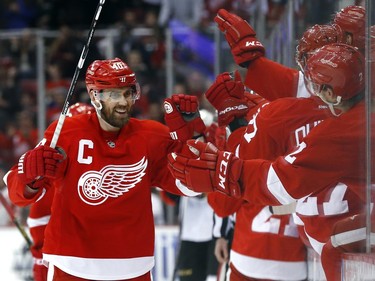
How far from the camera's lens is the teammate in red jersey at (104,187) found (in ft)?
9.84

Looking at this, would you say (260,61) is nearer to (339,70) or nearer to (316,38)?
(316,38)

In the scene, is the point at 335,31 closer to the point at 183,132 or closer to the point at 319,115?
the point at 319,115

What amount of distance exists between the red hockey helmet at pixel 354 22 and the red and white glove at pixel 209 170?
47cm

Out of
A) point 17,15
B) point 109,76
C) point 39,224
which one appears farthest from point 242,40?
point 17,15

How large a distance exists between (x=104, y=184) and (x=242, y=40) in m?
0.75

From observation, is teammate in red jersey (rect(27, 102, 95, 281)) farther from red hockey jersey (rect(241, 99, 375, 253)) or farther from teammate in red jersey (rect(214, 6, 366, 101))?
red hockey jersey (rect(241, 99, 375, 253))

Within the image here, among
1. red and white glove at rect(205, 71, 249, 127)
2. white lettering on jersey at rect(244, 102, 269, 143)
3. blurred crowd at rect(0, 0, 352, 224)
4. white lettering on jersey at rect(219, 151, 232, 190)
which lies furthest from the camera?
blurred crowd at rect(0, 0, 352, 224)

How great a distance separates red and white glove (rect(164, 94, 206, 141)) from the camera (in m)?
3.08

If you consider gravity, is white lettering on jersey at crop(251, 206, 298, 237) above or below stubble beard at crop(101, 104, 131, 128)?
below

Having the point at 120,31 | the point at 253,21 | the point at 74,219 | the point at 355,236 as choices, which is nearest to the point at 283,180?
the point at 355,236

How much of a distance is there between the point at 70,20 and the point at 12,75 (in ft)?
2.95

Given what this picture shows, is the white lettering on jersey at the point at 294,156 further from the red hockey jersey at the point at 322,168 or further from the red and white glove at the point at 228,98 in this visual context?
the red and white glove at the point at 228,98

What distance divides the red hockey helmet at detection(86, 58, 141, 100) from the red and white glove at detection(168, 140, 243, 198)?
0.43 metres

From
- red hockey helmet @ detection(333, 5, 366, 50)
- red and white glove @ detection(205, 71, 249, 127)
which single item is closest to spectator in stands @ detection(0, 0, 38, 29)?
red and white glove @ detection(205, 71, 249, 127)
